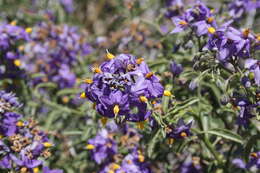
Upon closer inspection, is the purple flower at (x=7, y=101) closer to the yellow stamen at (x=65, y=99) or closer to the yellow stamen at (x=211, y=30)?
the yellow stamen at (x=65, y=99)

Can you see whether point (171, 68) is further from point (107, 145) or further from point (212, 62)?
point (107, 145)

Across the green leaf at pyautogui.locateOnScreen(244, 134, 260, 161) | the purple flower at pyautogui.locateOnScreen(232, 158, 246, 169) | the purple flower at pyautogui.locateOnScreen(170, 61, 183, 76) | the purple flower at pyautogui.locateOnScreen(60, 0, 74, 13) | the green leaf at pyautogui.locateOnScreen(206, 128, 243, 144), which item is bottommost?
the purple flower at pyautogui.locateOnScreen(232, 158, 246, 169)

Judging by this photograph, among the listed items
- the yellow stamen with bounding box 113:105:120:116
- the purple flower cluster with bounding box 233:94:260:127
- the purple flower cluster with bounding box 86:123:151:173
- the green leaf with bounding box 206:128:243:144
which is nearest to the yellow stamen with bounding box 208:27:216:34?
the purple flower cluster with bounding box 233:94:260:127

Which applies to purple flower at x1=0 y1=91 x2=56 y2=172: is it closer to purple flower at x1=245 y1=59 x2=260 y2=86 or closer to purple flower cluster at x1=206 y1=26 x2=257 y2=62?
purple flower cluster at x1=206 y1=26 x2=257 y2=62

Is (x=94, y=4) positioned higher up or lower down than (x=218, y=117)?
higher up

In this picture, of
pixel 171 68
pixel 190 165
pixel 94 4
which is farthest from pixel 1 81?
pixel 94 4

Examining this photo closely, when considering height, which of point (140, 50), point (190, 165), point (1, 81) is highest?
point (1, 81)

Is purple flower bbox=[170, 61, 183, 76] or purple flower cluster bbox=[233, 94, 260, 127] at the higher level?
purple flower bbox=[170, 61, 183, 76]
